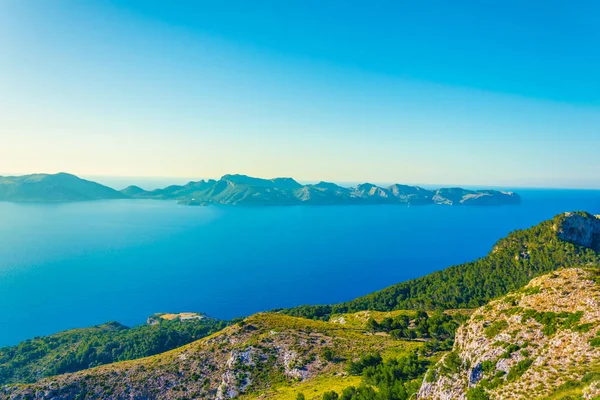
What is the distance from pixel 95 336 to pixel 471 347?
185390mm

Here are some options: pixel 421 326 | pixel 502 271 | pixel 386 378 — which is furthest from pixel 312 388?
pixel 502 271

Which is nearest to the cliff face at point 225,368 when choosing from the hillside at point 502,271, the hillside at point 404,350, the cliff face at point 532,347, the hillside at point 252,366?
the hillside at point 252,366

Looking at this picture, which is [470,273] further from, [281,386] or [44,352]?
[44,352]

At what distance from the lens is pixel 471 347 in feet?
139

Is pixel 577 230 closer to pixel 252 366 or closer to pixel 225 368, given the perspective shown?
pixel 252 366

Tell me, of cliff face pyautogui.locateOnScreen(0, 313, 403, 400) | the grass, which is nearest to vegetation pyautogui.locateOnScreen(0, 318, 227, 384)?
cliff face pyautogui.locateOnScreen(0, 313, 403, 400)

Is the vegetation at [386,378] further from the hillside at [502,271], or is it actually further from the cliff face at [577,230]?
the cliff face at [577,230]

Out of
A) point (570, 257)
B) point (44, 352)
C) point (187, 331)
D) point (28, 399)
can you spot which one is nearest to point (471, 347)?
point (28, 399)

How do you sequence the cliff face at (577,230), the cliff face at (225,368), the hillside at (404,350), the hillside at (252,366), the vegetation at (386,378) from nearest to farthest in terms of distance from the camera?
1. the hillside at (404,350)
2. the vegetation at (386,378)
3. the hillside at (252,366)
4. the cliff face at (225,368)
5. the cliff face at (577,230)

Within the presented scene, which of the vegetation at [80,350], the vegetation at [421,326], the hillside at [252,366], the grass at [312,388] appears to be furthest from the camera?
the vegetation at [80,350]

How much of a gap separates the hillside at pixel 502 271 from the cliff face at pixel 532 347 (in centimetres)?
11351

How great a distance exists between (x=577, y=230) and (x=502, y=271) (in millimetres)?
52889

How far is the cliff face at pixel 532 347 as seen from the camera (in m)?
30.1

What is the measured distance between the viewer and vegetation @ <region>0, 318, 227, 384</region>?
14112cm
